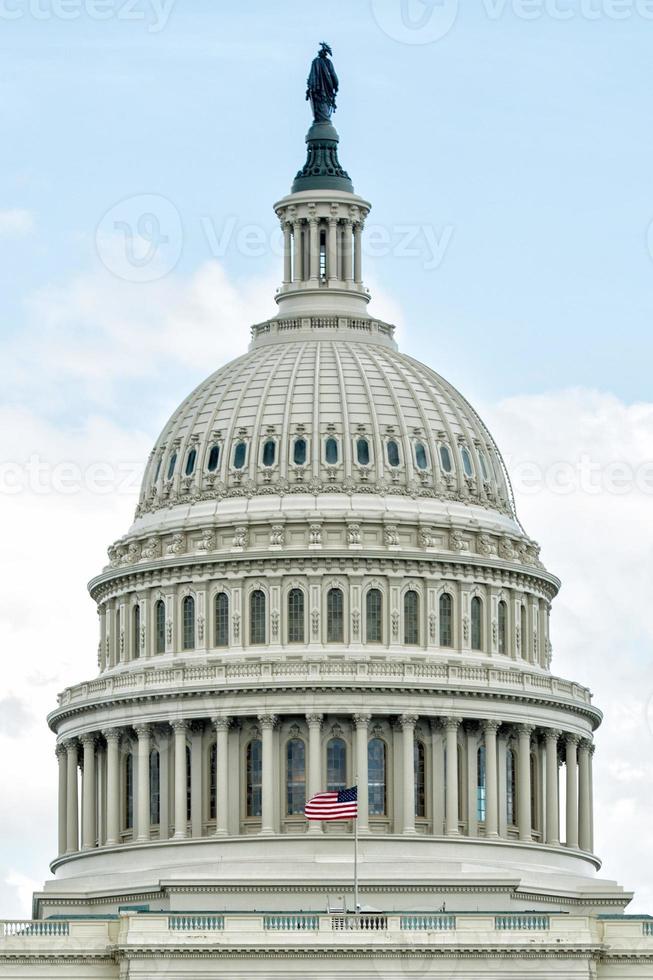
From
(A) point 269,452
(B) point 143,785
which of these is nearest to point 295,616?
(A) point 269,452

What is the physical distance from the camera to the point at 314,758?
6521 inches

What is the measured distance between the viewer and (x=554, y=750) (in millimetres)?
172625

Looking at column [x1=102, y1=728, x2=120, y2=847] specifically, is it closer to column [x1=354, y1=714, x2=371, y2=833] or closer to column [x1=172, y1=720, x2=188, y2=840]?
column [x1=172, y1=720, x2=188, y2=840]

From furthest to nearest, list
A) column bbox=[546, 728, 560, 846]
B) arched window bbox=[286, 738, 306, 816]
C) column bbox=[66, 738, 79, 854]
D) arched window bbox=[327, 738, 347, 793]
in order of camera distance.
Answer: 1. column bbox=[66, 738, 79, 854]
2. column bbox=[546, 728, 560, 846]
3. arched window bbox=[286, 738, 306, 816]
4. arched window bbox=[327, 738, 347, 793]

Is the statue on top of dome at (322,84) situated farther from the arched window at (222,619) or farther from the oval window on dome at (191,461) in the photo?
the arched window at (222,619)

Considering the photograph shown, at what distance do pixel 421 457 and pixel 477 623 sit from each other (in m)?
7.95

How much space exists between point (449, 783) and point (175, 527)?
17.4 m

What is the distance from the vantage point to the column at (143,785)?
554ft

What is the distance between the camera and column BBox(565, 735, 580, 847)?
173500 mm

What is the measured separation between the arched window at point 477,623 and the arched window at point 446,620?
128cm

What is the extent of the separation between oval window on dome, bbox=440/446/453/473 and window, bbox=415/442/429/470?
0.82m

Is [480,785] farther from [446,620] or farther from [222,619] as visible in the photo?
[222,619]

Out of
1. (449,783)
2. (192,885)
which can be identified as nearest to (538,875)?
(449,783)

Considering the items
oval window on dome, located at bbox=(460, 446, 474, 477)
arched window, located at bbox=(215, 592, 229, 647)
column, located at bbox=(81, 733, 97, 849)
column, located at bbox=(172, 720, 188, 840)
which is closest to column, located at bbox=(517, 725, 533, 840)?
oval window on dome, located at bbox=(460, 446, 474, 477)
